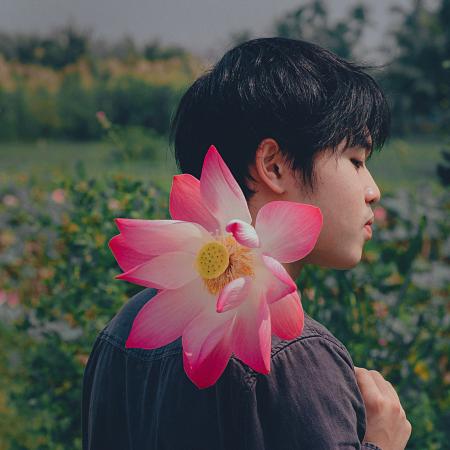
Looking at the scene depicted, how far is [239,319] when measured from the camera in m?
0.83

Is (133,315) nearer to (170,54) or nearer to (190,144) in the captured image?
(190,144)

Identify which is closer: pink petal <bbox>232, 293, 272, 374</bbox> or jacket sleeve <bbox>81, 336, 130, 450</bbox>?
pink petal <bbox>232, 293, 272, 374</bbox>

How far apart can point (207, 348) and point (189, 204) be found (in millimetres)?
177

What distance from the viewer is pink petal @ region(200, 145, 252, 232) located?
2.71 feet

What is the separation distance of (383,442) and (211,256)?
0.40 m

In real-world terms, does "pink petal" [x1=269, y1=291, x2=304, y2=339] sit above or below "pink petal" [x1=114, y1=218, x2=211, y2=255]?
below

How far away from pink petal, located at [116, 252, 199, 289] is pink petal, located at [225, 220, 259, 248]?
102 mm

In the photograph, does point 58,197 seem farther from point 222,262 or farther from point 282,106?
point 222,262

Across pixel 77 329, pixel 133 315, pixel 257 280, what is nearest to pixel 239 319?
pixel 257 280

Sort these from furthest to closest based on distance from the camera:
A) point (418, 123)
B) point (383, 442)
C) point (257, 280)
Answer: point (418, 123), point (383, 442), point (257, 280)

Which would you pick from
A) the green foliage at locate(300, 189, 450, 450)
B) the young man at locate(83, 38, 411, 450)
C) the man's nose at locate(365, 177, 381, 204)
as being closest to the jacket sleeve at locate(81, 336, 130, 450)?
the young man at locate(83, 38, 411, 450)

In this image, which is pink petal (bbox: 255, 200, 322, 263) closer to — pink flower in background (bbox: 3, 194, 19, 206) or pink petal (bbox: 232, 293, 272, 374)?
pink petal (bbox: 232, 293, 272, 374)

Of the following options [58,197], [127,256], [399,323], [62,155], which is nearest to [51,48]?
[62,155]

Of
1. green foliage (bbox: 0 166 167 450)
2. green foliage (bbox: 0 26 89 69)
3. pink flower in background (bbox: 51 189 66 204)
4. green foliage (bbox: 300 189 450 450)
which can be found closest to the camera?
green foliage (bbox: 300 189 450 450)
